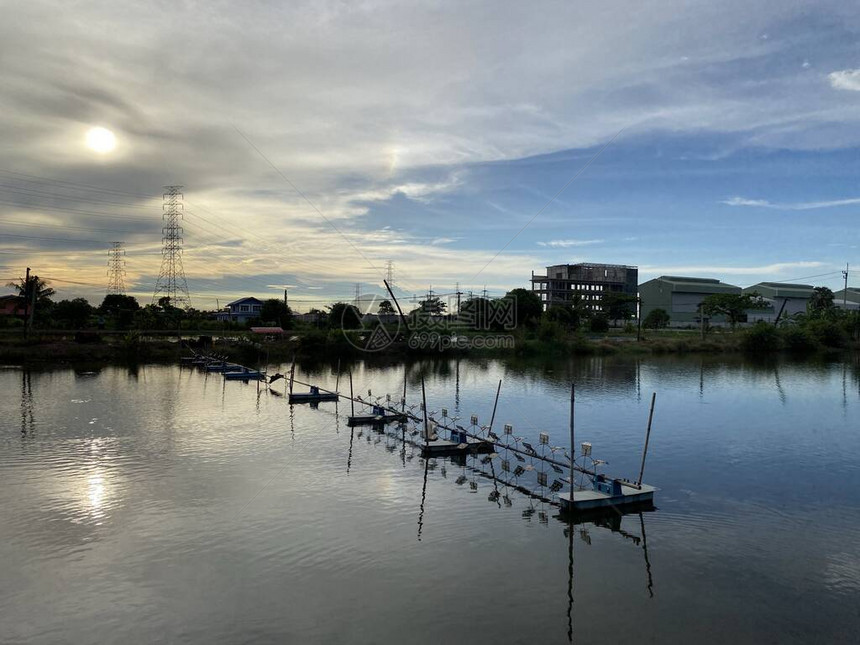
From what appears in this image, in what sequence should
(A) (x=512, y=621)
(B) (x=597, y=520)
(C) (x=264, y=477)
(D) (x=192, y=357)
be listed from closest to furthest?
(A) (x=512, y=621), (B) (x=597, y=520), (C) (x=264, y=477), (D) (x=192, y=357)

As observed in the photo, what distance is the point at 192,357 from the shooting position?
203 ft

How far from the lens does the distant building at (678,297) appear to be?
117375 millimetres

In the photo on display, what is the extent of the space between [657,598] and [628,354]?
62.4 m

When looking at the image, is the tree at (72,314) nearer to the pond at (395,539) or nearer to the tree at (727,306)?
the pond at (395,539)

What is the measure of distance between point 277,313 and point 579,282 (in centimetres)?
7377

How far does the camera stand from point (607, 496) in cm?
1728

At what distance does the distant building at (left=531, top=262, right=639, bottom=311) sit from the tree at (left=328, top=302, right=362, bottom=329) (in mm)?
58443

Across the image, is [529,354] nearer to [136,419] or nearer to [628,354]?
[628,354]

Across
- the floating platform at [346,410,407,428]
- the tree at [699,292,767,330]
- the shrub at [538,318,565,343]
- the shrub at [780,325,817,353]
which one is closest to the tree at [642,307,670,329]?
the tree at [699,292,767,330]

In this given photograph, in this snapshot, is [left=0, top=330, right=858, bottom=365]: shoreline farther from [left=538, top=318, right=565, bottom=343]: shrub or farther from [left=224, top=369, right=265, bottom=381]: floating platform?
[left=224, top=369, right=265, bottom=381]: floating platform

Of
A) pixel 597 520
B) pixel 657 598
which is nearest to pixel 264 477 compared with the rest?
pixel 597 520

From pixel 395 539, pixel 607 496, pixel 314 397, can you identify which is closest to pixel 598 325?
pixel 314 397

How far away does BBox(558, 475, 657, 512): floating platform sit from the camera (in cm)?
1709

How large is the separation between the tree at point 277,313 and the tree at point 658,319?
64290mm
